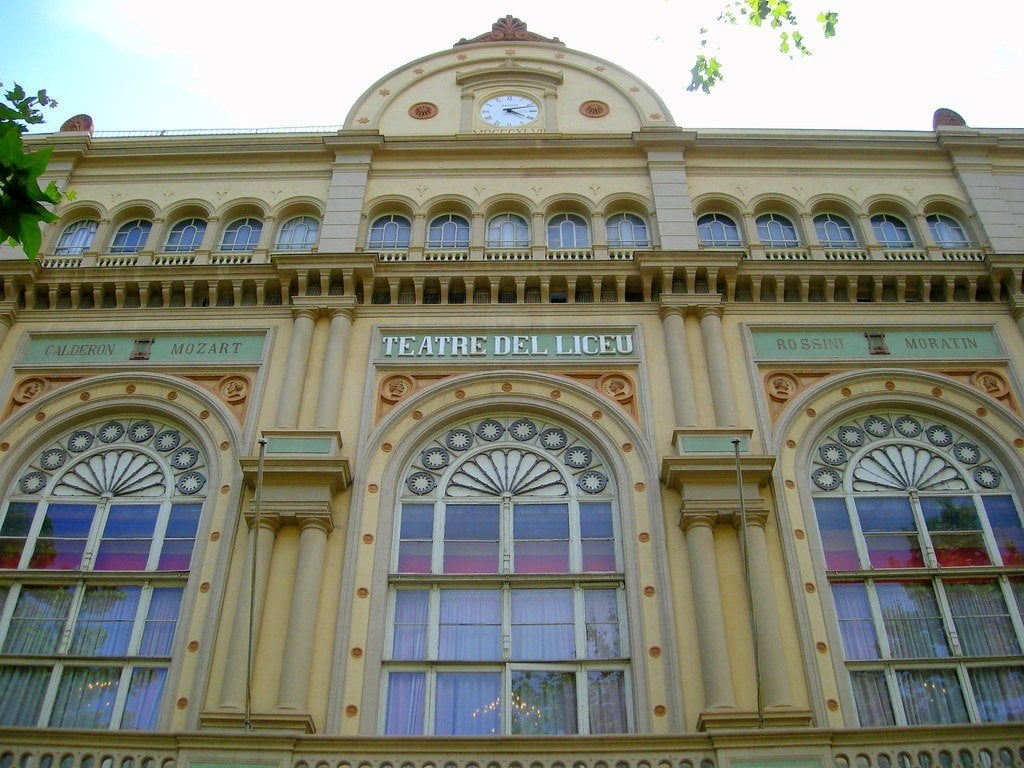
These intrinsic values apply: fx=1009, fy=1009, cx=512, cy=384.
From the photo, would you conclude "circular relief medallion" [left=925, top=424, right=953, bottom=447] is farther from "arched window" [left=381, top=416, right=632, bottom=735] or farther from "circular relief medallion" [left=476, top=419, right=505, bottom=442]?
"circular relief medallion" [left=476, top=419, right=505, bottom=442]

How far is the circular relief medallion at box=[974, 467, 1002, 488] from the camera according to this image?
59.3 ft

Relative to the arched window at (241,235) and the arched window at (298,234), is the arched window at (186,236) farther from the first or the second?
the arched window at (298,234)

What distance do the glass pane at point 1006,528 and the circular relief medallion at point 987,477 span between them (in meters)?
0.27

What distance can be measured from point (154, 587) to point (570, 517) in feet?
23.2

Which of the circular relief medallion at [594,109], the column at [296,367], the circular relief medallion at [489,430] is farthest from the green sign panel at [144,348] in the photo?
the circular relief medallion at [594,109]

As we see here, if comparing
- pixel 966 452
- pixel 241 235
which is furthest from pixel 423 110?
pixel 966 452

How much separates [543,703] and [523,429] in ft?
17.6

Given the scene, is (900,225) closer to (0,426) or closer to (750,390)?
(750,390)

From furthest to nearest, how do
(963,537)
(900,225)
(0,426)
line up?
(900,225), (0,426), (963,537)

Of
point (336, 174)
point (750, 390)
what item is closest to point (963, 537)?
point (750, 390)

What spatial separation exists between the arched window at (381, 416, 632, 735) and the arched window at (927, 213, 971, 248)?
10.1 m

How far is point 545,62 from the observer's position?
27.1 meters

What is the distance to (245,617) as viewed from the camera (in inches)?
611

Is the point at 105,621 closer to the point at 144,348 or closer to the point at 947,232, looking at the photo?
the point at 144,348
